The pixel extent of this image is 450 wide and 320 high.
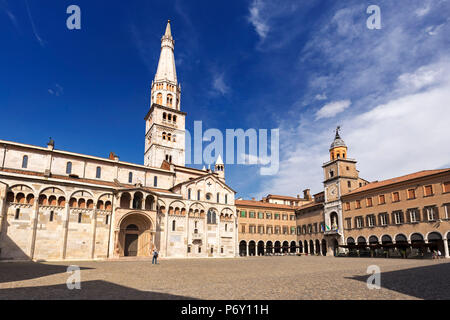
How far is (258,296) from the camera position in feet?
30.5

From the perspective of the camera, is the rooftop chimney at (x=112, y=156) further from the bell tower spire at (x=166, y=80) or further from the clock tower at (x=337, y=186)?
the clock tower at (x=337, y=186)

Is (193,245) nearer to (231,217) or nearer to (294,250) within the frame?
(231,217)

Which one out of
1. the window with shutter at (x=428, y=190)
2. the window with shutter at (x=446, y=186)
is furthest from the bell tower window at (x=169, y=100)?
the window with shutter at (x=446, y=186)

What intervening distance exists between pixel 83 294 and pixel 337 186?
51170 millimetres

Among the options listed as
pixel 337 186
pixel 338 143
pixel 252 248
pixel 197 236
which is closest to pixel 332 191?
pixel 337 186

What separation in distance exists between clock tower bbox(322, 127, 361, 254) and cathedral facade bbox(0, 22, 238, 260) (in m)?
18.8

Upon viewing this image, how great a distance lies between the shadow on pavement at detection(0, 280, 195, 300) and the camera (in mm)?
9023

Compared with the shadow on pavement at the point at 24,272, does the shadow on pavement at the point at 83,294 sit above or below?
above

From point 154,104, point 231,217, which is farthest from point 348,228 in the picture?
point 154,104

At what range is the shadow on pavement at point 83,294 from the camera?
29.6ft

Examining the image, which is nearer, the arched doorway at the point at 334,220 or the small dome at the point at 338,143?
the arched doorway at the point at 334,220

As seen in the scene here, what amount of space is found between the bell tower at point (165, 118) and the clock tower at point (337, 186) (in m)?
28.5

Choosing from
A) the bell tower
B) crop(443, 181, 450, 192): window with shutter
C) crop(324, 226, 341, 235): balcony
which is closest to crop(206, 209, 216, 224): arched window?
the bell tower
